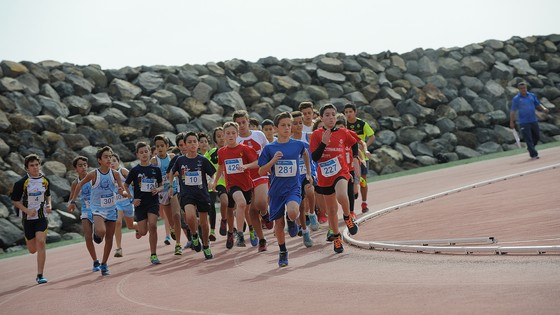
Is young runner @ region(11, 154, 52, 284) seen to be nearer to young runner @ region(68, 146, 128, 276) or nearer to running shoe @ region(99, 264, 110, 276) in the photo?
young runner @ region(68, 146, 128, 276)

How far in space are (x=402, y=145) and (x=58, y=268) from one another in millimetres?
22966

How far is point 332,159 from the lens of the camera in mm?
13102

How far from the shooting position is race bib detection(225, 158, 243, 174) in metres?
14.5

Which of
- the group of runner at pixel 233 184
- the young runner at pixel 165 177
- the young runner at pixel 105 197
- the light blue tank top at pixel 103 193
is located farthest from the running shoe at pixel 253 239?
the light blue tank top at pixel 103 193

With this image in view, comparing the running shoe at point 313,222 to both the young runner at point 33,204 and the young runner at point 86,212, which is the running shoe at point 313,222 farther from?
the young runner at point 33,204

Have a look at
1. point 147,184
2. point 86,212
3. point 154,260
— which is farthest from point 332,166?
point 86,212

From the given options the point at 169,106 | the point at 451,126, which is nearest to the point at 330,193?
the point at 169,106

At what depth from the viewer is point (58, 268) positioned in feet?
55.1

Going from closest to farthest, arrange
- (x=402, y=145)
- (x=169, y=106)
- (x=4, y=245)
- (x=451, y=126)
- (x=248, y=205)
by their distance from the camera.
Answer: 1. (x=248, y=205)
2. (x=4, y=245)
3. (x=169, y=106)
4. (x=402, y=145)
5. (x=451, y=126)

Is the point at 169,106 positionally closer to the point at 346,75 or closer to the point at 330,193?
the point at 346,75

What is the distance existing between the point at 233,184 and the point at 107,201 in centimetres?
218

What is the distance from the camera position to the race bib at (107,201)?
14820 mm

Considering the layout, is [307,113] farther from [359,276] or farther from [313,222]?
[359,276]

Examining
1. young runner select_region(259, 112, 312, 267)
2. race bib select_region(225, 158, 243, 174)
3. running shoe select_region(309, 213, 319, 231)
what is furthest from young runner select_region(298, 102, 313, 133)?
young runner select_region(259, 112, 312, 267)
